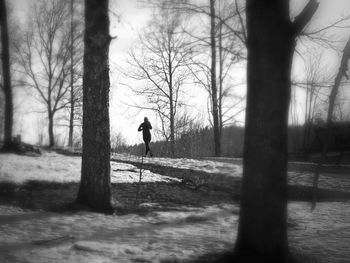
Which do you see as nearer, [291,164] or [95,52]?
[95,52]

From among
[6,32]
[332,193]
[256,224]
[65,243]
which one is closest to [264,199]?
[256,224]

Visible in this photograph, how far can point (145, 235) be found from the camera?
4.75 metres

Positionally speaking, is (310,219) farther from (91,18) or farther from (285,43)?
(91,18)

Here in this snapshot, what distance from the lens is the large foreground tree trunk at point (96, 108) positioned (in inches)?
229

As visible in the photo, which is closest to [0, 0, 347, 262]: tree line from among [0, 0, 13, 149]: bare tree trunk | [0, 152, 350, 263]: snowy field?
[0, 152, 350, 263]: snowy field

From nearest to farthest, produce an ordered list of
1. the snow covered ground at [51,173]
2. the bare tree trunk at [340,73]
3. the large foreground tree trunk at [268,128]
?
1. the bare tree trunk at [340,73]
2. the large foreground tree trunk at [268,128]
3. the snow covered ground at [51,173]

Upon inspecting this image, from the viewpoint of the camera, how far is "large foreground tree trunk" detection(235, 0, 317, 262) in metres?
3.78

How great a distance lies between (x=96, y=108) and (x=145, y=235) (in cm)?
221

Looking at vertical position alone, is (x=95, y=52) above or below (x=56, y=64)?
below

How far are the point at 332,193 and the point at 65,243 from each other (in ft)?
25.0

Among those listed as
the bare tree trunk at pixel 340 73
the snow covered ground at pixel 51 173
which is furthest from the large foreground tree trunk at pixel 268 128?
the snow covered ground at pixel 51 173

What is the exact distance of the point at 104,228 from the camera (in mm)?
4910

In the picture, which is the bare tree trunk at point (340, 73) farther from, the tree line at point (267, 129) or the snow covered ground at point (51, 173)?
the snow covered ground at point (51, 173)

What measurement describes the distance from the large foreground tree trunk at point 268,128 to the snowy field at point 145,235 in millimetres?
678
